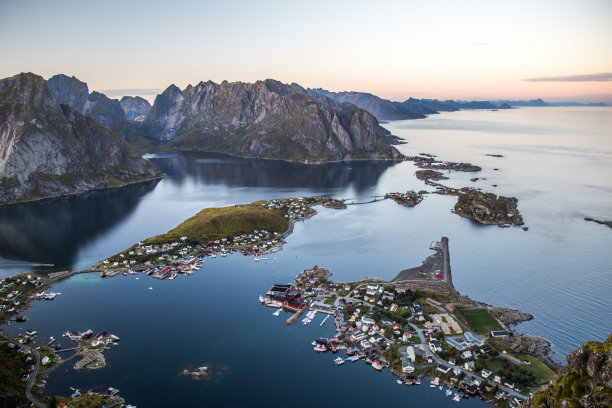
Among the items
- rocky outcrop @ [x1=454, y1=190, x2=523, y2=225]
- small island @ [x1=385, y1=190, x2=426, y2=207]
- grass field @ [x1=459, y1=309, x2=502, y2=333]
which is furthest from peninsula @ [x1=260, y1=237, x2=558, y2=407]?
small island @ [x1=385, y1=190, x2=426, y2=207]

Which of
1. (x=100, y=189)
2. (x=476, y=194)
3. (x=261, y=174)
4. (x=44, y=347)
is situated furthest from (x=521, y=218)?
(x=100, y=189)

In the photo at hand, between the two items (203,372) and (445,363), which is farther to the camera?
(445,363)

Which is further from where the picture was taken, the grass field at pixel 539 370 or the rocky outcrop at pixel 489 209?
the rocky outcrop at pixel 489 209

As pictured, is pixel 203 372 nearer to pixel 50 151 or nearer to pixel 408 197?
pixel 408 197

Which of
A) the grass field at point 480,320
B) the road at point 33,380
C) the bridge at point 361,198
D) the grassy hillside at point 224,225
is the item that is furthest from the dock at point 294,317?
the bridge at point 361,198

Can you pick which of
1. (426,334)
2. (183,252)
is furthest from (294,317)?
(183,252)

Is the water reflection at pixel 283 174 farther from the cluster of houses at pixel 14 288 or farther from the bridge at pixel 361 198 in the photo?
the cluster of houses at pixel 14 288
